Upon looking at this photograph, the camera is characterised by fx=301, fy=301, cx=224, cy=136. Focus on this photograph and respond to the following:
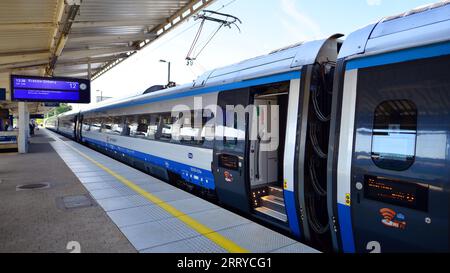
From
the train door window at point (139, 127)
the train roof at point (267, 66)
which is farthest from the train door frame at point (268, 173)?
the train door window at point (139, 127)

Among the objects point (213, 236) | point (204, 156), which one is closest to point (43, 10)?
point (204, 156)

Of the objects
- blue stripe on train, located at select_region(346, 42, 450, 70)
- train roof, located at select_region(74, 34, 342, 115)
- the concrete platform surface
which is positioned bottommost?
the concrete platform surface

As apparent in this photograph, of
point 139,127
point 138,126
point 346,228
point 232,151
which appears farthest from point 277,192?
point 138,126

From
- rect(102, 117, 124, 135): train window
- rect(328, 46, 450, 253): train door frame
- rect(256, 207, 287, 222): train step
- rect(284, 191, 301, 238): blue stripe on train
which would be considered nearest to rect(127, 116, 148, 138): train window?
rect(102, 117, 124, 135): train window

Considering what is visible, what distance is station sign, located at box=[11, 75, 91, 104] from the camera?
12547 mm

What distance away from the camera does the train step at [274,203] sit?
494cm

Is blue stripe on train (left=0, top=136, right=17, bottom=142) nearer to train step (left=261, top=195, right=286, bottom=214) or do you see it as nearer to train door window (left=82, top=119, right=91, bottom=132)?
train door window (left=82, top=119, right=91, bottom=132)

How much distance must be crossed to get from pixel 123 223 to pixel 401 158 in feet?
12.4

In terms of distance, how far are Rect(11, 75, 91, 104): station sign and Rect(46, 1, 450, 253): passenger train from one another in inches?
350

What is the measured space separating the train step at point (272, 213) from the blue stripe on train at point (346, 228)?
117cm

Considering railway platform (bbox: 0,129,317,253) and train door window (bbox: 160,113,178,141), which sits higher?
train door window (bbox: 160,113,178,141)

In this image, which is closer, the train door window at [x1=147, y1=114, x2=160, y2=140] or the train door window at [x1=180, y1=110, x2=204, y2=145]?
the train door window at [x1=180, y1=110, x2=204, y2=145]

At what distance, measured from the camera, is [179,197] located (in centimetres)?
597
